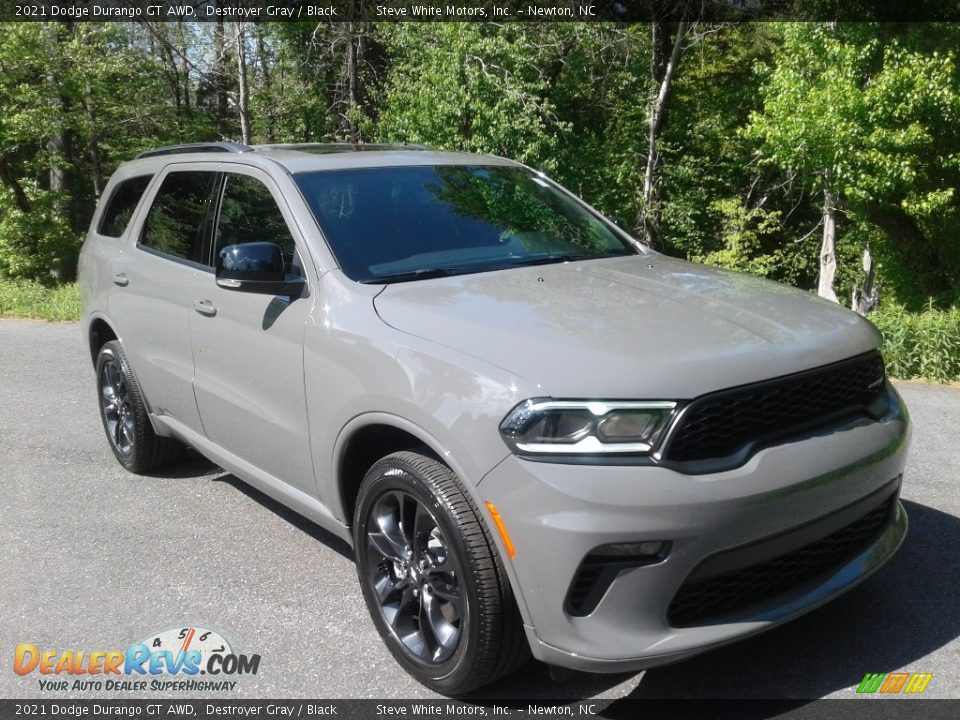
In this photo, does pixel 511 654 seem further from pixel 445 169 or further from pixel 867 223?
pixel 867 223

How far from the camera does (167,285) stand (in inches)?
188

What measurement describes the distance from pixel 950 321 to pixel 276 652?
6.96m

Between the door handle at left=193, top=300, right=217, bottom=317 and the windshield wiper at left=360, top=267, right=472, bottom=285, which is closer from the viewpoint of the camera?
the windshield wiper at left=360, top=267, right=472, bottom=285

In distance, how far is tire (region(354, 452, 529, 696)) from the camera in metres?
2.89

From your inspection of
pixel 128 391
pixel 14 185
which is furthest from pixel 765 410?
pixel 14 185

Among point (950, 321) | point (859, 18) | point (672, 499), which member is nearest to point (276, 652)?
point (672, 499)

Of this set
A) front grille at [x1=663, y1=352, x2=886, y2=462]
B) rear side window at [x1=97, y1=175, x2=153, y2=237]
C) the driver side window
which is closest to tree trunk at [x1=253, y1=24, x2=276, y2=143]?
rear side window at [x1=97, y1=175, x2=153, y2=237]

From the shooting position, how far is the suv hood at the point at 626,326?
2.76 m

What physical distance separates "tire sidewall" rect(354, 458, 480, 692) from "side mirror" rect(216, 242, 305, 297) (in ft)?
2.96

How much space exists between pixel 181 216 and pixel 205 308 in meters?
0.88

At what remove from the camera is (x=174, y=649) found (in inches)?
144

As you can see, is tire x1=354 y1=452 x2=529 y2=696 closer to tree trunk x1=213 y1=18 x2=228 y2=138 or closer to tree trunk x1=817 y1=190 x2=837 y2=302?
tree trunk x1=817 y1=190 x2=837 y2=302

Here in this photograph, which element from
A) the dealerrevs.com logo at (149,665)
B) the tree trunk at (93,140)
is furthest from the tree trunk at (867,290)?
the dealerrevs.com logo at (149,665)
